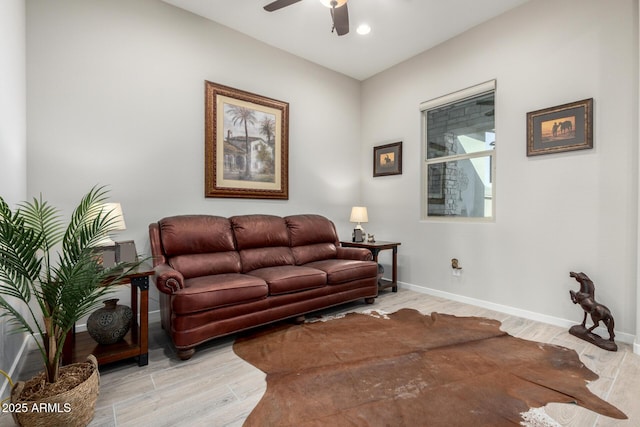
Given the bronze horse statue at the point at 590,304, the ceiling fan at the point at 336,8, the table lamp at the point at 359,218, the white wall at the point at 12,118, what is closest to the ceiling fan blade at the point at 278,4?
the ceiling fan at the point at 336,8

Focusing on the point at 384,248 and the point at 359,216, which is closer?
the point at 384,248

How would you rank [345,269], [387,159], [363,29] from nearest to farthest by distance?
[345,269] → [363,29] → [387,159]

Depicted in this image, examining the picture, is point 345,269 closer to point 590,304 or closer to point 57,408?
point 590,304

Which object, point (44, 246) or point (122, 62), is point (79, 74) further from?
point (44, 246)

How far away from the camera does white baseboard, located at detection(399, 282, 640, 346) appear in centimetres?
246

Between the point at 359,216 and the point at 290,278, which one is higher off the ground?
the point at 359,216

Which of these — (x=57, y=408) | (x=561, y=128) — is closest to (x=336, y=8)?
(x=561, y=128)

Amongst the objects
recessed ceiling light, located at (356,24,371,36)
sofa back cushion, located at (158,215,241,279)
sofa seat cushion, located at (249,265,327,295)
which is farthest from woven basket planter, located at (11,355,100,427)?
recessed ceiling light, located at (356,24,371,36)

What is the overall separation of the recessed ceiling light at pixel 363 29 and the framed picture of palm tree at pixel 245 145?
121 centimetres

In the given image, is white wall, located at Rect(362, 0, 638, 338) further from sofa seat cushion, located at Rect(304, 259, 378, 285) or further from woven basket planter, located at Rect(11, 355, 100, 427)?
woven basket planter, located at Rect(11, 355, 100, 427)

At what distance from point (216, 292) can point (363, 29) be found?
3.18m

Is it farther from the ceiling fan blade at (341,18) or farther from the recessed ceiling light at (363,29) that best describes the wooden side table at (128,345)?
the recessed ceiling light at (363,29)

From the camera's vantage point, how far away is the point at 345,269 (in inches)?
124

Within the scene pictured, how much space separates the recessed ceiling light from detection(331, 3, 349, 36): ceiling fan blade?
705 millimetres
